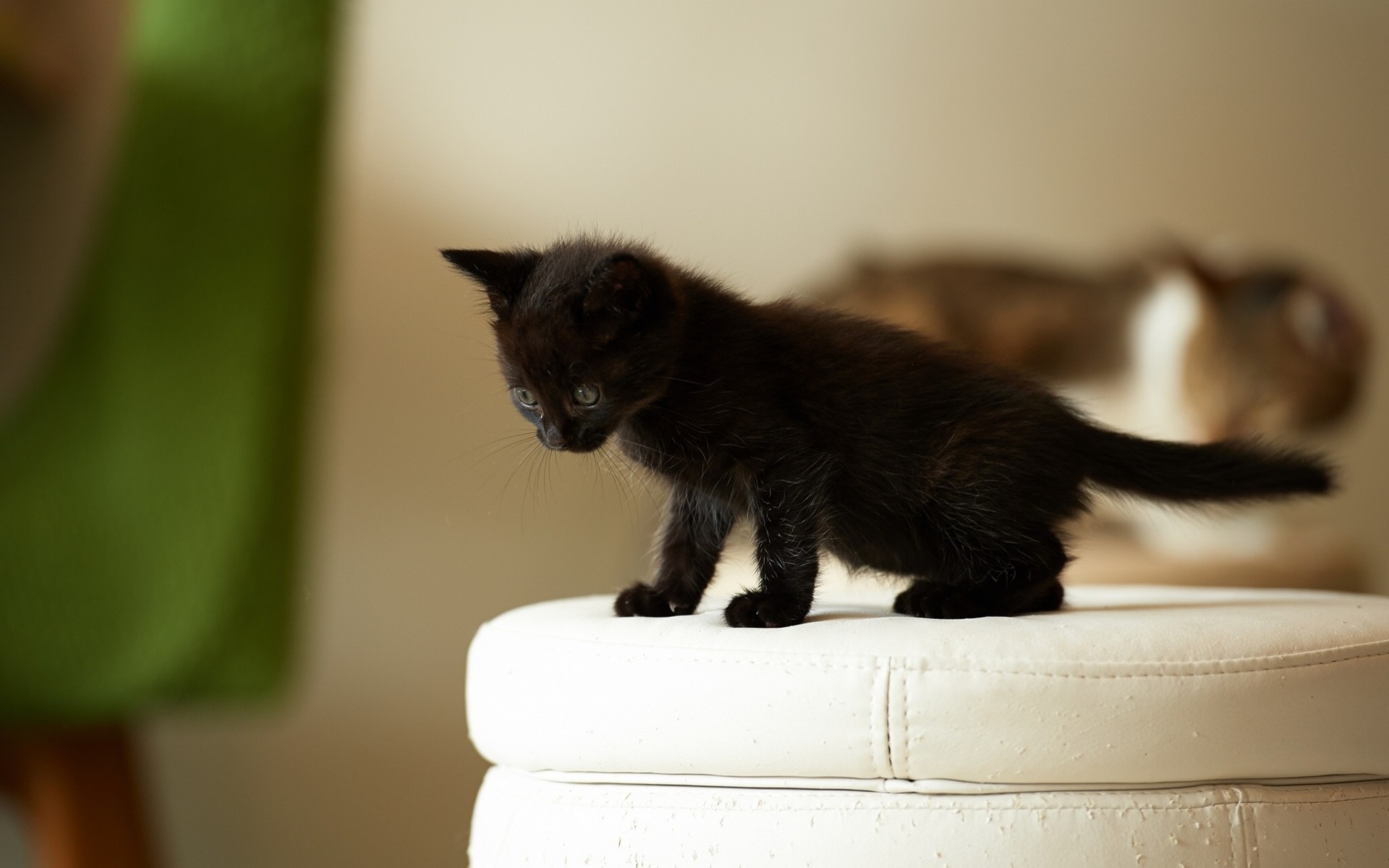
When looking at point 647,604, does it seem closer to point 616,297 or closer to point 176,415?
point 616,297

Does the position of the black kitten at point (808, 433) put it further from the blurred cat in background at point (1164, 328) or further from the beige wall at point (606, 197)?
the blurred cat in background at point (1164, 328)

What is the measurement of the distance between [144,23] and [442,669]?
45.7 inches

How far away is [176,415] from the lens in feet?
4.50

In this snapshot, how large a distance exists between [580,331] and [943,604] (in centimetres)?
39

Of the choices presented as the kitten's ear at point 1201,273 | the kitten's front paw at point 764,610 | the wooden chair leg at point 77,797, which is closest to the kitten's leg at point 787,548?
the kitten's front paw at point 764,610

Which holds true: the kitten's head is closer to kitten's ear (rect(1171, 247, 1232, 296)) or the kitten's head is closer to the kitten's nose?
the kitten's nose

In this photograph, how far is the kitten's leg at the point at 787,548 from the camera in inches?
38.4

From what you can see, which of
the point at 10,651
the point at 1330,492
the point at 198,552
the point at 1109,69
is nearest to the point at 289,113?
the point at 198,552

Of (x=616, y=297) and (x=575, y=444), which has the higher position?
(x=616, y=297)

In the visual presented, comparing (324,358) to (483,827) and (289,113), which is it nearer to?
(289,113)

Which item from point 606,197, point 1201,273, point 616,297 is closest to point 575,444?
point 616,297

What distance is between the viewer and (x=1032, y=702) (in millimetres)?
813

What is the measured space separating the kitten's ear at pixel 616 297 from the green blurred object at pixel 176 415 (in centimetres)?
62

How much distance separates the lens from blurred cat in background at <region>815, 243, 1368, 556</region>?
334 centimetres
